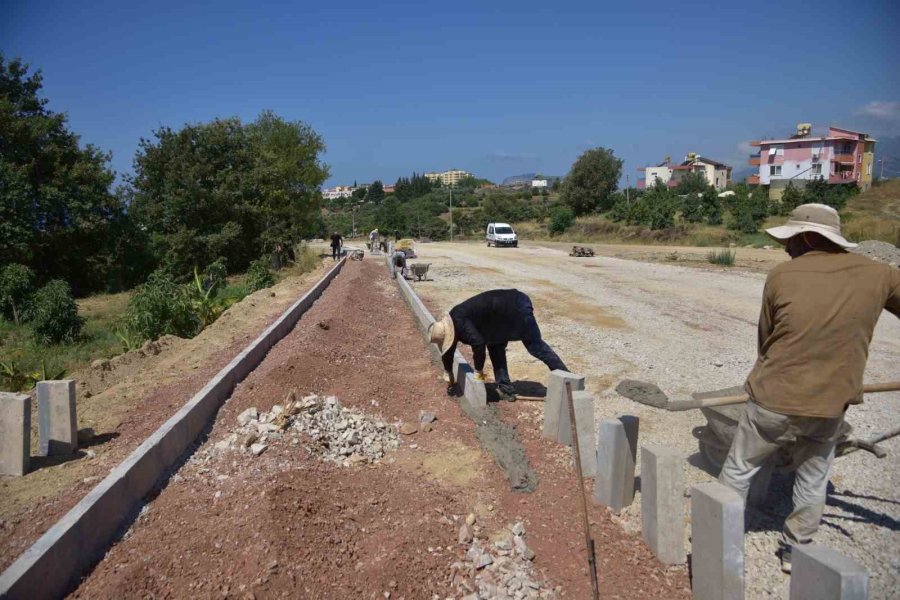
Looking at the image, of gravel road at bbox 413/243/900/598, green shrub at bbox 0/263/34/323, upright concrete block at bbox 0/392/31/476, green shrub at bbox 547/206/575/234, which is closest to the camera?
gravel road at bbox 413/243/900/598

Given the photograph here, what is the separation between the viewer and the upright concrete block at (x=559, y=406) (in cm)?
486

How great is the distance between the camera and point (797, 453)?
328 cm

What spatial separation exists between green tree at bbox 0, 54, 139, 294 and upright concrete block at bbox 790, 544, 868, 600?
2724 cm

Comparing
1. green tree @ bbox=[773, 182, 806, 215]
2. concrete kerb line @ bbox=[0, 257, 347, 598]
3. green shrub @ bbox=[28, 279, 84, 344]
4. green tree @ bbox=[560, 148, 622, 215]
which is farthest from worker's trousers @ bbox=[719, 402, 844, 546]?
green tree @ bbox=[560, 148, 622, 215]

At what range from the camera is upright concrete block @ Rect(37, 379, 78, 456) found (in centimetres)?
509

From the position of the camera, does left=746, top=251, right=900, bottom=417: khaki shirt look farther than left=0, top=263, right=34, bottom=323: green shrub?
No

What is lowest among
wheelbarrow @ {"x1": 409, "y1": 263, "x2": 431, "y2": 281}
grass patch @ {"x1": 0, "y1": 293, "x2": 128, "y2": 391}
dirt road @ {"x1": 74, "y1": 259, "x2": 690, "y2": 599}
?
grass patch @ {"x1": 0, "y1": 293, "x2": 128, "y2": 391}

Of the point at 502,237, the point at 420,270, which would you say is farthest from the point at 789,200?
the point at 420,270

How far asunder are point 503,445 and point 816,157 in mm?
66036

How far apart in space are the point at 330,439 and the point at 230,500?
4.12 ft

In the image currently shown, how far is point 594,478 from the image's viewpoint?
173 inches

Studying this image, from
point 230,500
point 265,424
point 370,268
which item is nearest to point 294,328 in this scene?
point 265,424

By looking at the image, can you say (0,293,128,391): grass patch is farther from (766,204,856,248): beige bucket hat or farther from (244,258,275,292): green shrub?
(766,204,856,248): beige bucket hat

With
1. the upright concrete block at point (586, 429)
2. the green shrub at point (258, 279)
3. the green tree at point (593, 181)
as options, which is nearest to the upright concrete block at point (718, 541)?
the upright concrete block at point (586, 429)
